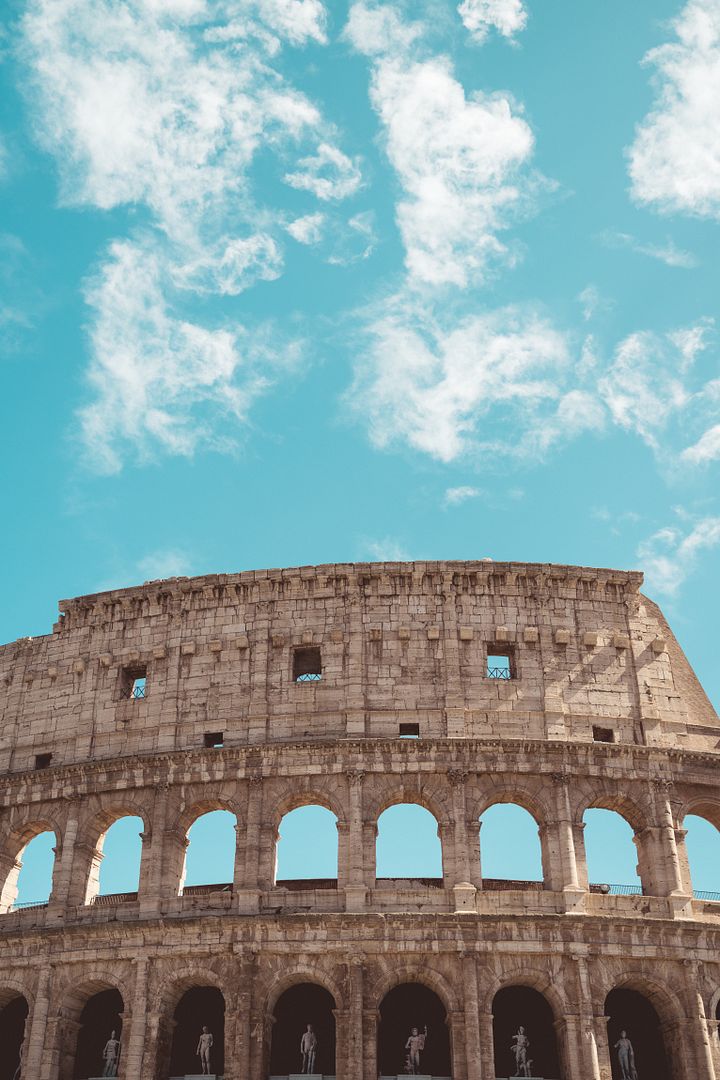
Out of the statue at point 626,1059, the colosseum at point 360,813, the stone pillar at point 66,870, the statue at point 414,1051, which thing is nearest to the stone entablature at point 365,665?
the colosseum at point 360,813

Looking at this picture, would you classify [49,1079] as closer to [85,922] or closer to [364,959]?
[85,922]

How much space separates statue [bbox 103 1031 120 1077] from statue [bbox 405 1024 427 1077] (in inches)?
282

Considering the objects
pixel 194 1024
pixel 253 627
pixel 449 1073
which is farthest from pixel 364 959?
pixel 253 627

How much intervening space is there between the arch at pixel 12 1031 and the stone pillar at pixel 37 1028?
1.57m

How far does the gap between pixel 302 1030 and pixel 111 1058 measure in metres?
4.76

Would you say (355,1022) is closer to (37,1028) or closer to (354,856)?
(354,856)

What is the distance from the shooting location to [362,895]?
26.3 metres

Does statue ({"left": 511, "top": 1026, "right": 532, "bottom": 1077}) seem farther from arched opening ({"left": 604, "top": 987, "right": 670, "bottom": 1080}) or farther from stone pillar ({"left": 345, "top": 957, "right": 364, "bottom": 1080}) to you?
stone pillar ({"left": 345, "top": 957, "right": 364, "bottom": 1080})

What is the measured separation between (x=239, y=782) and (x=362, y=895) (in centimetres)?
451

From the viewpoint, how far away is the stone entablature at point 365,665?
29.0 m

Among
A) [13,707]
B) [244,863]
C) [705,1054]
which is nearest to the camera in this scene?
[705,1054]

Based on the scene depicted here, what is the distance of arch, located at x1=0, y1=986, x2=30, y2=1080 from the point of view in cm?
2806

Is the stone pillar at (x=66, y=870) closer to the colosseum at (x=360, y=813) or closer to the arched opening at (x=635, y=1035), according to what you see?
the colosseum at (x=360, y=813)

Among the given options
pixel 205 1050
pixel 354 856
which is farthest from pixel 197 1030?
pixel 354 856
